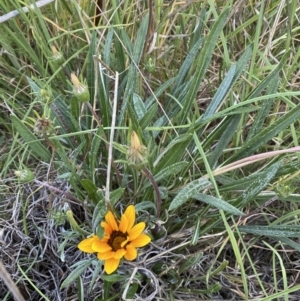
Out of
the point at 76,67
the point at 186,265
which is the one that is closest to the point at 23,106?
the point at 76,67

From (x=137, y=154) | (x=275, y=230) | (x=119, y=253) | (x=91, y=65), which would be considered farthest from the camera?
(x=91, y=65)

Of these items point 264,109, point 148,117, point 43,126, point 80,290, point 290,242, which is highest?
point 43,126

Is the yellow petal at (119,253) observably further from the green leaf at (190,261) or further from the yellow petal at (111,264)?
the green leaf at (190,261)

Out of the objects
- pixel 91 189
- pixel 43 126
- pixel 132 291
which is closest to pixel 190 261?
pixel 132 291

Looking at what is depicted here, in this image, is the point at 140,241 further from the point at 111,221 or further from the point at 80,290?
the point at 80,290

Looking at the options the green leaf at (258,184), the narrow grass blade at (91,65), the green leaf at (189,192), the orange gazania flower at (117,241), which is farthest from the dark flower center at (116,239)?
the narrow grass blade at (91,65)
